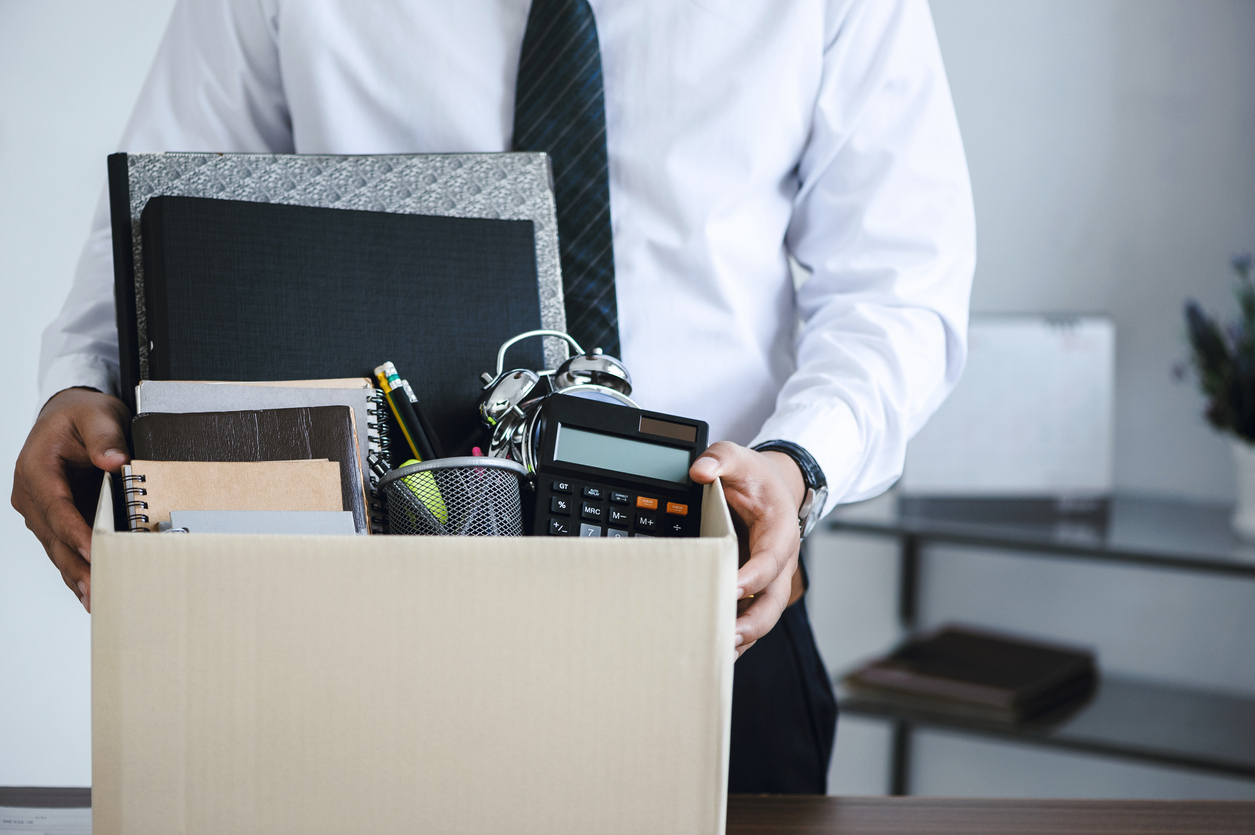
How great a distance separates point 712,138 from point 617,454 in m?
0.36

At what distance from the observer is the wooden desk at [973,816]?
578 mm

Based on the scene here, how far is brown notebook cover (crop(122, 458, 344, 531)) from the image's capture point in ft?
1.40

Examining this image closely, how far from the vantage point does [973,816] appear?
0.60 meters

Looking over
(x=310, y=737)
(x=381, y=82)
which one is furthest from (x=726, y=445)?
(x=381, y=82)

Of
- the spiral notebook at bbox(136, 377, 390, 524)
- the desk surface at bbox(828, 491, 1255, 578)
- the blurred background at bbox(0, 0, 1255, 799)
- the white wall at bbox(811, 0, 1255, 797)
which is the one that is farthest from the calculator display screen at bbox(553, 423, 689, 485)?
the white wall at bbox(811, 0, 1255, 797)

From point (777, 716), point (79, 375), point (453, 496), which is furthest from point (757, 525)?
point (79, 375)

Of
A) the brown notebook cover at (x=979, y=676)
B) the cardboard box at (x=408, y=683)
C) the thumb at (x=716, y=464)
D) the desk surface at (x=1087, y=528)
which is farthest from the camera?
the brown notebook cover at (x=979, y=676)

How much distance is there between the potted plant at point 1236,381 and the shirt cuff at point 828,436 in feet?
3.65

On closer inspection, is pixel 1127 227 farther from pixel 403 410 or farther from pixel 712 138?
pixel 403 410

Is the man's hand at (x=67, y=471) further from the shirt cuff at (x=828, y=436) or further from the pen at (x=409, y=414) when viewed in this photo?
the shirt cuff at (x=828, y=436)

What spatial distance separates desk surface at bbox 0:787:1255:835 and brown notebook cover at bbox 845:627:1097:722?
3.20ft

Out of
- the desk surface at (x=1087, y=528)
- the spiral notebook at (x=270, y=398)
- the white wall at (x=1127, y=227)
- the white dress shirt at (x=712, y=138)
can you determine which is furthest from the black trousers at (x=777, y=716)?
the white wall at (x=1127, y=227)

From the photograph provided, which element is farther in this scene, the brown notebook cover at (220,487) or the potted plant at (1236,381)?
the potted plant at (1236,381)

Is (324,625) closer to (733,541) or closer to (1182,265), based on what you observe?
(733,541)
